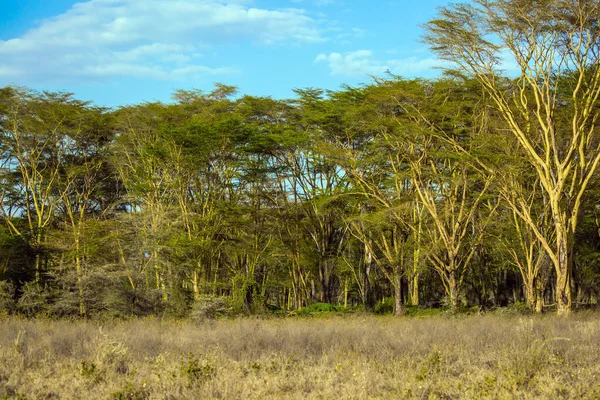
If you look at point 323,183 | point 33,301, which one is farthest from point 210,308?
point 323,183

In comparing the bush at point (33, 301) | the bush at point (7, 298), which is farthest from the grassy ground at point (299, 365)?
the bush at point (33, 301)

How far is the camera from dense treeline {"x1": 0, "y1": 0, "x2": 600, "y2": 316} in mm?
17891

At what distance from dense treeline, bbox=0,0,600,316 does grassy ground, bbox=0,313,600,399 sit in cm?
871

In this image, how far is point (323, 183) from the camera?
27.7 meters

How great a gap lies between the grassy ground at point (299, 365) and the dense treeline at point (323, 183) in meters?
8.71

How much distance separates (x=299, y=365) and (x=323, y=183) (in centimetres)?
2021

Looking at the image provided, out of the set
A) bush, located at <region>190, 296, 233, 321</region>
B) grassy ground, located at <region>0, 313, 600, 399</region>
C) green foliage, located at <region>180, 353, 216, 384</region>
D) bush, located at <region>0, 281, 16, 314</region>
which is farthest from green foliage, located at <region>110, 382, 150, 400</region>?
bush, located at <region>190, 296, 233, 321</region>

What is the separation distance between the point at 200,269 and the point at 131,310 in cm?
598

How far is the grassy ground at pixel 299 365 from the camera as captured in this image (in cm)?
655

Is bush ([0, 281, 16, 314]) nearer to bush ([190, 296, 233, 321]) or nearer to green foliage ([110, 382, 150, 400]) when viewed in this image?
bush ([190, 296, 233, 321])

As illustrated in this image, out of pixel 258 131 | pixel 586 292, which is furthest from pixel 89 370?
pixel 586 292

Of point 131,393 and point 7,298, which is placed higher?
point 7,298

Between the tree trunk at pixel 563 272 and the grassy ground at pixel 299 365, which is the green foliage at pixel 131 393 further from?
the tree trunk at pixel 563 272

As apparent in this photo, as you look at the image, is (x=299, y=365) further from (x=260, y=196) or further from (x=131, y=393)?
(x=260, y=196)
